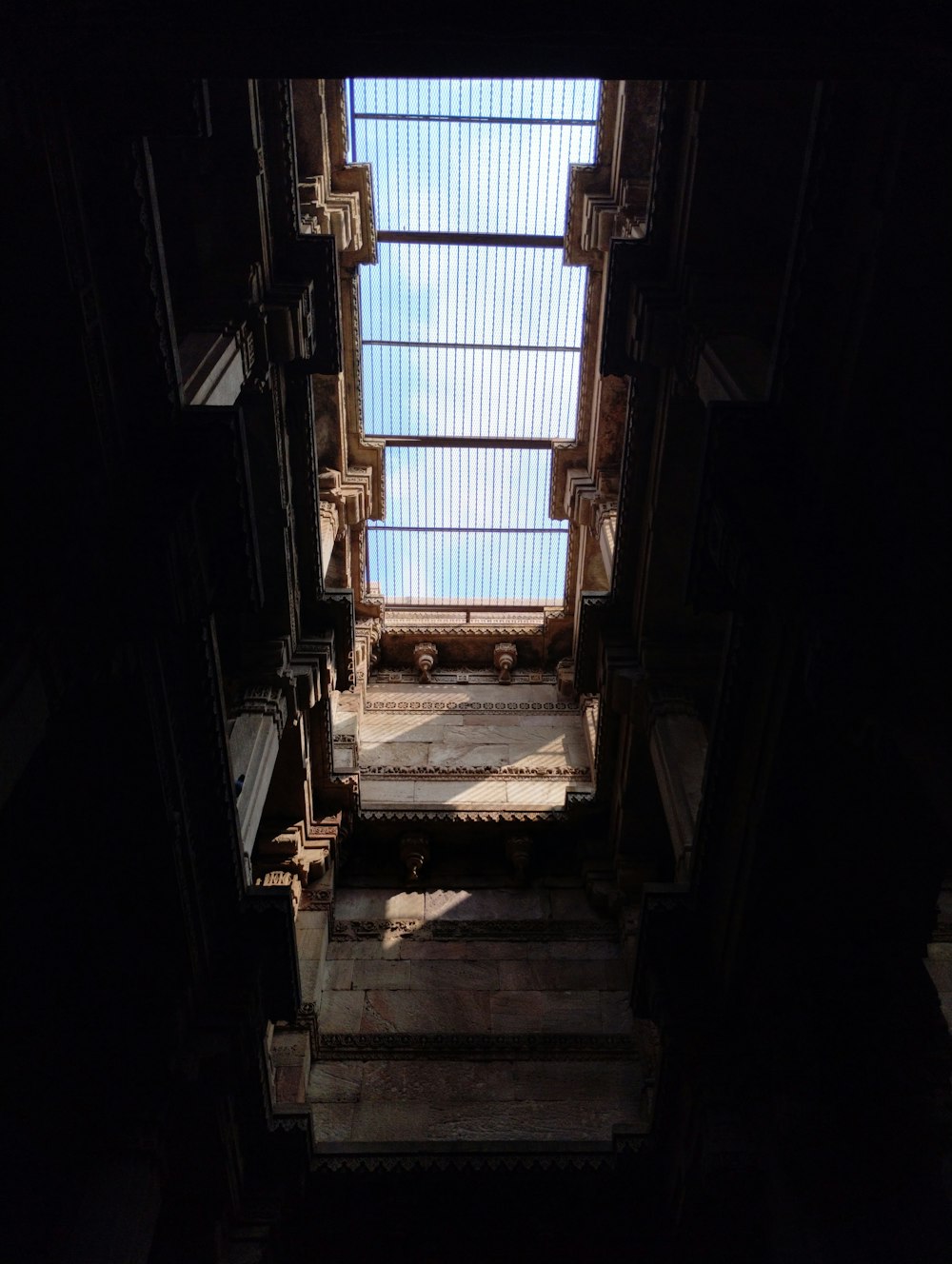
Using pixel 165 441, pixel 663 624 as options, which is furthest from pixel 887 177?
pixel 663 624

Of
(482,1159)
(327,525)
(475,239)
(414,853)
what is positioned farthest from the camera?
(475,239)

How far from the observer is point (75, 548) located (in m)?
5.59

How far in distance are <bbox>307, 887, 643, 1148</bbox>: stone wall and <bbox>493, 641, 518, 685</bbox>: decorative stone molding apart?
556 cm

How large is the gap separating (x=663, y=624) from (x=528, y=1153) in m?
5.26

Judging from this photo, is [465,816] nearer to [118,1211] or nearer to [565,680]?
[565,680]

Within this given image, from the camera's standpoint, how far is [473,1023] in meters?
9.74

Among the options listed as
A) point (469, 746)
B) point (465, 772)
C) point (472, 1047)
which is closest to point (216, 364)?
point (472, 1047)

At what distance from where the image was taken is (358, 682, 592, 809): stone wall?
13570 millimetres

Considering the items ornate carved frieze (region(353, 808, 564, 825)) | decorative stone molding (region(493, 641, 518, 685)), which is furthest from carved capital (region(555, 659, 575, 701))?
ornate carved frieze (region(353, 808, 564, 825))

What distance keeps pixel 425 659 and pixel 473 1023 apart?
322 inches

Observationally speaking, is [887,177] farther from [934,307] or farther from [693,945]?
[693,945]

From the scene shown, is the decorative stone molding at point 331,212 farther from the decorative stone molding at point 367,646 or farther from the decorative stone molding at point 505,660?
the decorative stone molding at point 505,660

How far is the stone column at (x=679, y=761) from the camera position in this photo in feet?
27.6

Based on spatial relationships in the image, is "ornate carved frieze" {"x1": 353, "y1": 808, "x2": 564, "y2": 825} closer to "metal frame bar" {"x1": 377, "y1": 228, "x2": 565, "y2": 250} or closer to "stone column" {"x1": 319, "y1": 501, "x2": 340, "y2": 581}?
"stone column" {"x1": 319, "y1": 501, "x2": 340, "y2": 581}
